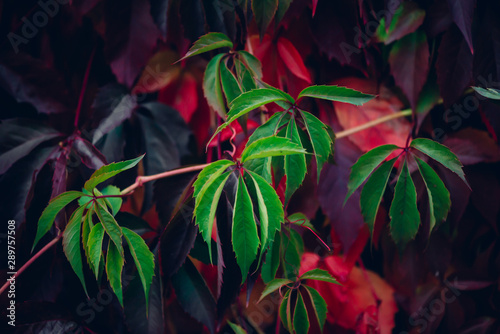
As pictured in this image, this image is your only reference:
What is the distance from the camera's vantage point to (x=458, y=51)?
61 centimetres

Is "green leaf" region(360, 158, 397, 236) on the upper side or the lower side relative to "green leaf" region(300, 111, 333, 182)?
lower

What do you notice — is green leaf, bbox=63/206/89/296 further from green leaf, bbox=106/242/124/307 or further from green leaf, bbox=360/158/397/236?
green leaf, bbox=360/158/397/236

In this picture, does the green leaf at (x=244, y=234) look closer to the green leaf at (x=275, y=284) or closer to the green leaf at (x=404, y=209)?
the green leaf at (x=275, y=284)

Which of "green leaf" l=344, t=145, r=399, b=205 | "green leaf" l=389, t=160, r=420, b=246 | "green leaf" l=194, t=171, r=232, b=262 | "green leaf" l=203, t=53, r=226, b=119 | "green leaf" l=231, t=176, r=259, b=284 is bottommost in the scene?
"green leaf" l=389, t=160, r=420, b=246

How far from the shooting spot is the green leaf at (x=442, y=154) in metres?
0.47

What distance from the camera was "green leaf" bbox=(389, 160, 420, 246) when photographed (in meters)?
0.51

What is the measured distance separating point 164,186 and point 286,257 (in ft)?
0.73

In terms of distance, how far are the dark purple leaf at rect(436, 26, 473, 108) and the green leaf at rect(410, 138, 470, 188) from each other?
0.52 feet

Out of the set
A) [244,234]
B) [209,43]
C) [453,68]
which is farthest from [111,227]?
[453,68]

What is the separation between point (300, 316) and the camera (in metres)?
0.53

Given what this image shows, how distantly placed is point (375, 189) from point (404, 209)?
49 mm

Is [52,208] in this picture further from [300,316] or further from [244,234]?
[300,316]

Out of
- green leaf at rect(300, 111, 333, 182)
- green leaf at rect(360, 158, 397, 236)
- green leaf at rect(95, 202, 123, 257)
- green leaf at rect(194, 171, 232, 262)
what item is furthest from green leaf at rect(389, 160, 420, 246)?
green leaf at rect(95, 202, 123, 257)

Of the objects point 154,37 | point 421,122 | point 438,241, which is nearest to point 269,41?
point 154,37
